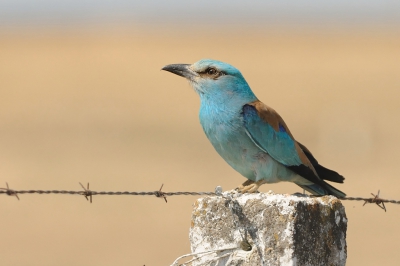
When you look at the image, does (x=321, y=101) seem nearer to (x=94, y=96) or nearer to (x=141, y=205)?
(x=94, y=96)

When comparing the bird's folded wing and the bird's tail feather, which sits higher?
the bird's folded wing

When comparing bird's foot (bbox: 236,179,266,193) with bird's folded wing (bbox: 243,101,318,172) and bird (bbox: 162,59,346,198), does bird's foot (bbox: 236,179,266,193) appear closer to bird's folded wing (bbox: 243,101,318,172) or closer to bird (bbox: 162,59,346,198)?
bird (bbox: 162,59,346,198)

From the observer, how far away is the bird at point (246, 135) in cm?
523

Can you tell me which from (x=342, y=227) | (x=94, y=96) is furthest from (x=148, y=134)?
(x=342, y=227)

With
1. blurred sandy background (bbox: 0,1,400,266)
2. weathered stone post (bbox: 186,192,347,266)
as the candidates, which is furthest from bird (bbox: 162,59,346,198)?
blurred sandy background (bbox: 0,1,400,266)

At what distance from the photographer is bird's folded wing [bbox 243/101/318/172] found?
5.27 metres

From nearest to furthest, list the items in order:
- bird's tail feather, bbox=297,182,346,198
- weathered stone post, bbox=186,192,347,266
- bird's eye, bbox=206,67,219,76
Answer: weathered stone post, bbox=186,192,347,266 < bird's tail feather, bbox=297,182,346,198 < bird's eye, bbox=206,67,219,76

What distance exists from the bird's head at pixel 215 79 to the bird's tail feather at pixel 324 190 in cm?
81

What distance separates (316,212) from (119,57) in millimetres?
31980

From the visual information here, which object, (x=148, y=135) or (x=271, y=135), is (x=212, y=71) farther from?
(x=148, y=135)

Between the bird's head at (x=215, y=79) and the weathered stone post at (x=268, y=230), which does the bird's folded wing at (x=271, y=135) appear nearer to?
the bird's head at (x=215, y=79)

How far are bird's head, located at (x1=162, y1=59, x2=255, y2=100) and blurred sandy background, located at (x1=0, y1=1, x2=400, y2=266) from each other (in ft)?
18.3

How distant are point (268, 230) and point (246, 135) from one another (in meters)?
1.93

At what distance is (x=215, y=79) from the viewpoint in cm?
564
